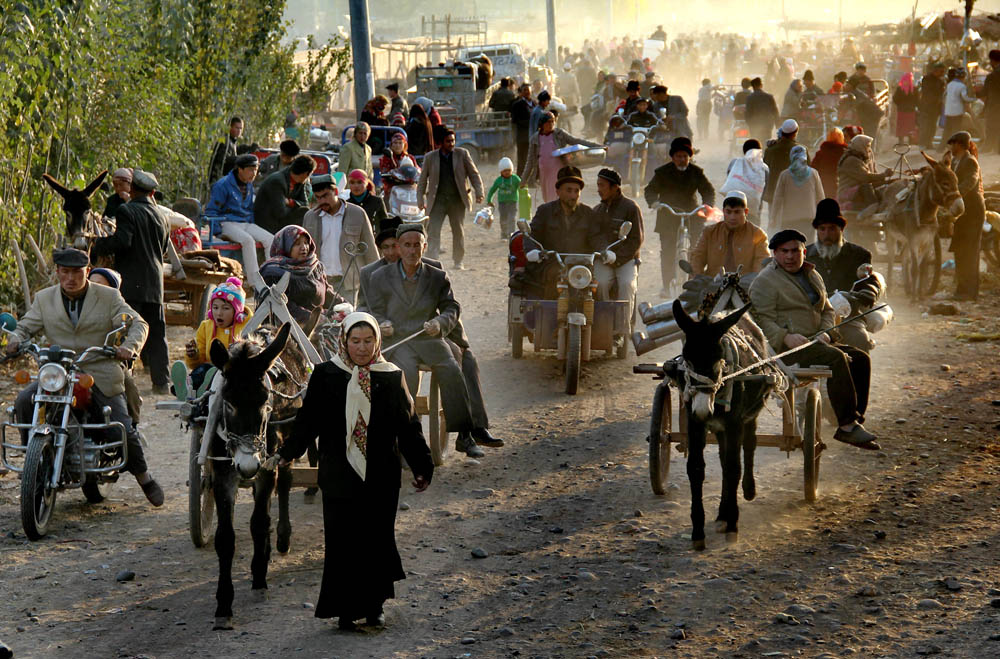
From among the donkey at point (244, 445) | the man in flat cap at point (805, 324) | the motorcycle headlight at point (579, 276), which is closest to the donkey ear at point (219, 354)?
the donkey at point (244, 445)

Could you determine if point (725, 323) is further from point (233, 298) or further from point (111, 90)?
point (111, 90)

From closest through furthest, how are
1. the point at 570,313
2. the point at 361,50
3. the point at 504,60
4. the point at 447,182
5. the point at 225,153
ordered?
the point at 570,313
the point at 447,182
the point at 225,153
the point at 361,50
the point at 504,60

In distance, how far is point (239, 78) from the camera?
70.8ft

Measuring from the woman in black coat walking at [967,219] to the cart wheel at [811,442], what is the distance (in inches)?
330

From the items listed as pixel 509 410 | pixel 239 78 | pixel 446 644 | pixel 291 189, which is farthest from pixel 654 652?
pixel 239 78

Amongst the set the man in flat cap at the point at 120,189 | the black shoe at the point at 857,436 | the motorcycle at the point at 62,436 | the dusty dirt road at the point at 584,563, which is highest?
the man in flat cap at the point at 120,189

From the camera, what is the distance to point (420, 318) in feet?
34.6

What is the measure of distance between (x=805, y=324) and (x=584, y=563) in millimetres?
2907

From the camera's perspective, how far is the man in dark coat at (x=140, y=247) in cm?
1252

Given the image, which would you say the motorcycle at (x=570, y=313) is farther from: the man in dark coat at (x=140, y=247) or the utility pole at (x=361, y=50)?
the utility pole at (x=361, y=50)

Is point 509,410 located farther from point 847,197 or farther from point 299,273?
point 847,197

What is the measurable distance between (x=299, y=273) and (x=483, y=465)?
2027mm

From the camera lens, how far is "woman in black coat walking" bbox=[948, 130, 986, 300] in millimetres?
17188

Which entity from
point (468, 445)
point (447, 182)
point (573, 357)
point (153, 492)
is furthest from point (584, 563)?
point (447, 182)
